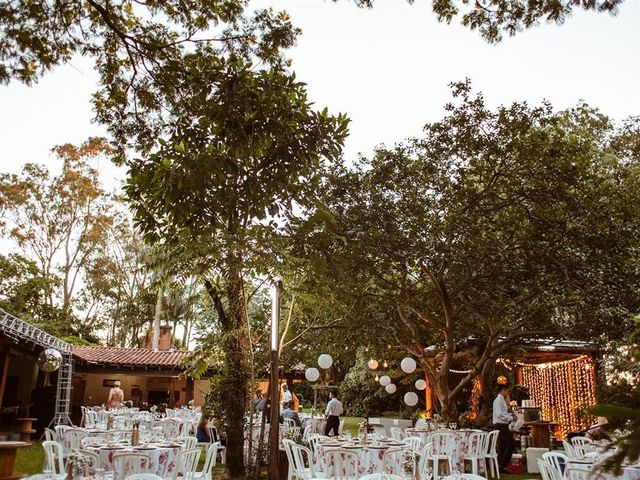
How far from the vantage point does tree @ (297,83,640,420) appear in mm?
10273

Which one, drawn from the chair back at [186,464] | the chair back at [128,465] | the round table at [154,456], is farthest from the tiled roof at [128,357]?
the chair back at [128,465]

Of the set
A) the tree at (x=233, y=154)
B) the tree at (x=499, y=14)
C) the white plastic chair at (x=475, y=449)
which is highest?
the tree at (x=499, y=14)

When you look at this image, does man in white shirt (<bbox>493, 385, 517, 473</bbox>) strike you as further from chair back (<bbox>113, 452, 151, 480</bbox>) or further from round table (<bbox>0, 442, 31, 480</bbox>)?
round table (<bbox>0, 442, 31, 480</bbox>)

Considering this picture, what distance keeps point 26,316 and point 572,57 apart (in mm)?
21932

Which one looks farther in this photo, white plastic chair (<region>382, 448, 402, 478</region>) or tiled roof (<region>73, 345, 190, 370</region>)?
tiled roof (<region>73, 345, 190, 370</region>)

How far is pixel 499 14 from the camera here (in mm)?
5754

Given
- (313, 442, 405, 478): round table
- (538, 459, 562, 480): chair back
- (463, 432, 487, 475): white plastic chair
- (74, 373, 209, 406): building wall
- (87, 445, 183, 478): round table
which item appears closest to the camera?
(538, 459, 562, 480): chair back

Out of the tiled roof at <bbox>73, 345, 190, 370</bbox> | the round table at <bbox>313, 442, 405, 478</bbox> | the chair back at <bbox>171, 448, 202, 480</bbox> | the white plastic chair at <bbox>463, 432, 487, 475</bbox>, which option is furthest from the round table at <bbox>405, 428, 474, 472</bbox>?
the tiled roof at <bbox>73, 345, 190, 370</bbox>

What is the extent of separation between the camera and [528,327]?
12773mm

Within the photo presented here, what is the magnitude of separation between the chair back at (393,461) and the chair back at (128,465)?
9.04 ft

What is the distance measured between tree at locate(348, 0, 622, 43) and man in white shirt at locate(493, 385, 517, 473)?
7.55 meters

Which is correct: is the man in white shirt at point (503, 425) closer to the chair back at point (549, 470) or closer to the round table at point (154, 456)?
the chair back at point (549, 470)

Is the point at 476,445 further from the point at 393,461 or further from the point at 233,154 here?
the point at 233,154

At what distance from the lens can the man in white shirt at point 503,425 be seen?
→ 11.1 metres
